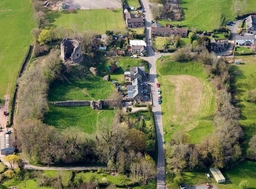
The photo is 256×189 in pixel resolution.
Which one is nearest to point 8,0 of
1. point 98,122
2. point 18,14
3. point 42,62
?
point 18,14

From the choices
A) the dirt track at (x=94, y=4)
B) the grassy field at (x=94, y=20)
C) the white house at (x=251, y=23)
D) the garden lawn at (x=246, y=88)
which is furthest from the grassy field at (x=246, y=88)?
the dirt track at (x=94, y=4)

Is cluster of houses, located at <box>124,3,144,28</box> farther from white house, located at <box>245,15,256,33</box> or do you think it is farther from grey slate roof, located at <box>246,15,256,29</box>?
grey slate roof, located at <box>246,15,256,29</box>

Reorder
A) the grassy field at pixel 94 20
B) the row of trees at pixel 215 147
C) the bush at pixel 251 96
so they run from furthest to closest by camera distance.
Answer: the grassy field at pixel 94 20 → the bush at pixel 251 96 → the row of trees at pixel 215 147

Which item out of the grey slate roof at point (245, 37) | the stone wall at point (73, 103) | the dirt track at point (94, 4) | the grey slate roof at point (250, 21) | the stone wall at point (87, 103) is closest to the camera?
the stone wall at point (87, 103)

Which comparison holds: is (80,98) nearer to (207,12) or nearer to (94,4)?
(94,4)

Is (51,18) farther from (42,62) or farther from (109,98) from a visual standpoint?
(109,98)

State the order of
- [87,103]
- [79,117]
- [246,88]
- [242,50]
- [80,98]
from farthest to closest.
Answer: [242,50] → [246,88] → [80,98] → [87,103] → [79,117]

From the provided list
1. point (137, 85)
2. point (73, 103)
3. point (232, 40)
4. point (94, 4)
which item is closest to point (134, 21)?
point (94, 4)

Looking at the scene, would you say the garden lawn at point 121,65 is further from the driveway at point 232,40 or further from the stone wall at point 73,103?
the driveway at point 232,40
